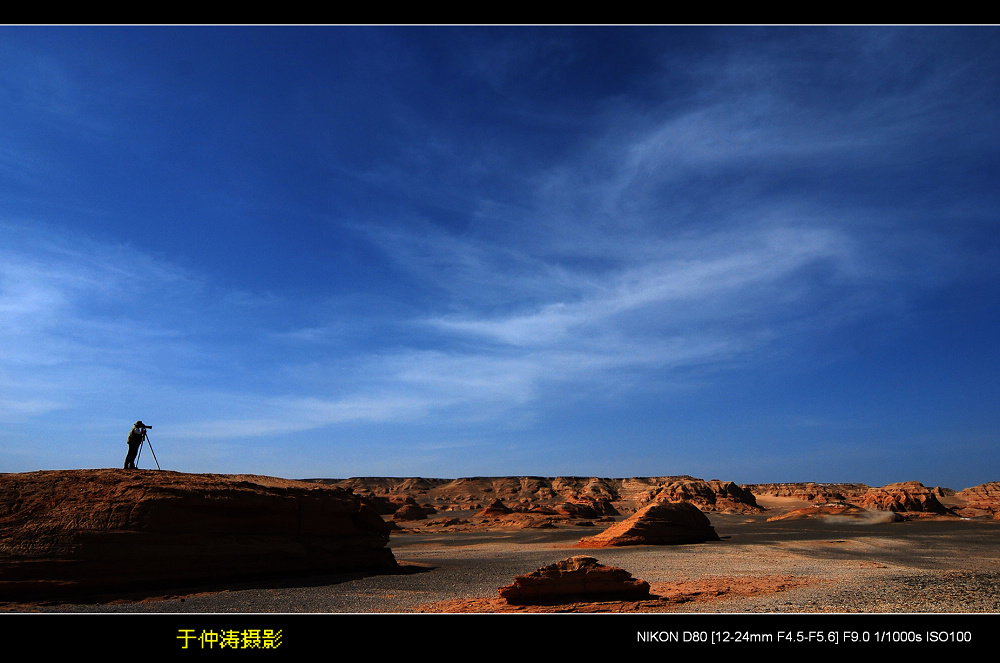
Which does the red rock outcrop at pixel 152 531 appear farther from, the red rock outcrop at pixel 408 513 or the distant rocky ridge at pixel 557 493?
the red rock outcrop at pixel 408 513

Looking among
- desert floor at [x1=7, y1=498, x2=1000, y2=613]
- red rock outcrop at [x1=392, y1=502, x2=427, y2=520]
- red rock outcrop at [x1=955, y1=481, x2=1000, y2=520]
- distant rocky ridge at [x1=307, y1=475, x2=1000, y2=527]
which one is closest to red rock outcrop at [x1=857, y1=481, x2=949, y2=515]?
distant rocky ridge at [x1=307, y1=475, x2=1000, y2=527]

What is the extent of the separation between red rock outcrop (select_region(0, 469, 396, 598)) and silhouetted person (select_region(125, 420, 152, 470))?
1002mm

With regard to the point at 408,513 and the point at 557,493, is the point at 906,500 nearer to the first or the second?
the point at 408,513

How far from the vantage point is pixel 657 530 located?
33.2 m

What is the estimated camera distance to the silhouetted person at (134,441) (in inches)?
707

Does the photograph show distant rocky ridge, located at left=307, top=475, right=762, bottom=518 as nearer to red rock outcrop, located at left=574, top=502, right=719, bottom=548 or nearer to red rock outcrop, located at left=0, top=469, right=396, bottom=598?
red rock outcrop, located at left=574, top=502, right=719, bottom=548

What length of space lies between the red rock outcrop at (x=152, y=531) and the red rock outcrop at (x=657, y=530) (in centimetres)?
1852

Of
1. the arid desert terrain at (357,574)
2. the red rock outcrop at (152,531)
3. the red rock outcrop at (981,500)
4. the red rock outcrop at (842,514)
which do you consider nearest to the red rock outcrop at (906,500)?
the red rock outcrop at (981,500)

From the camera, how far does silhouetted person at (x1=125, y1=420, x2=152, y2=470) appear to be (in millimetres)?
17969
